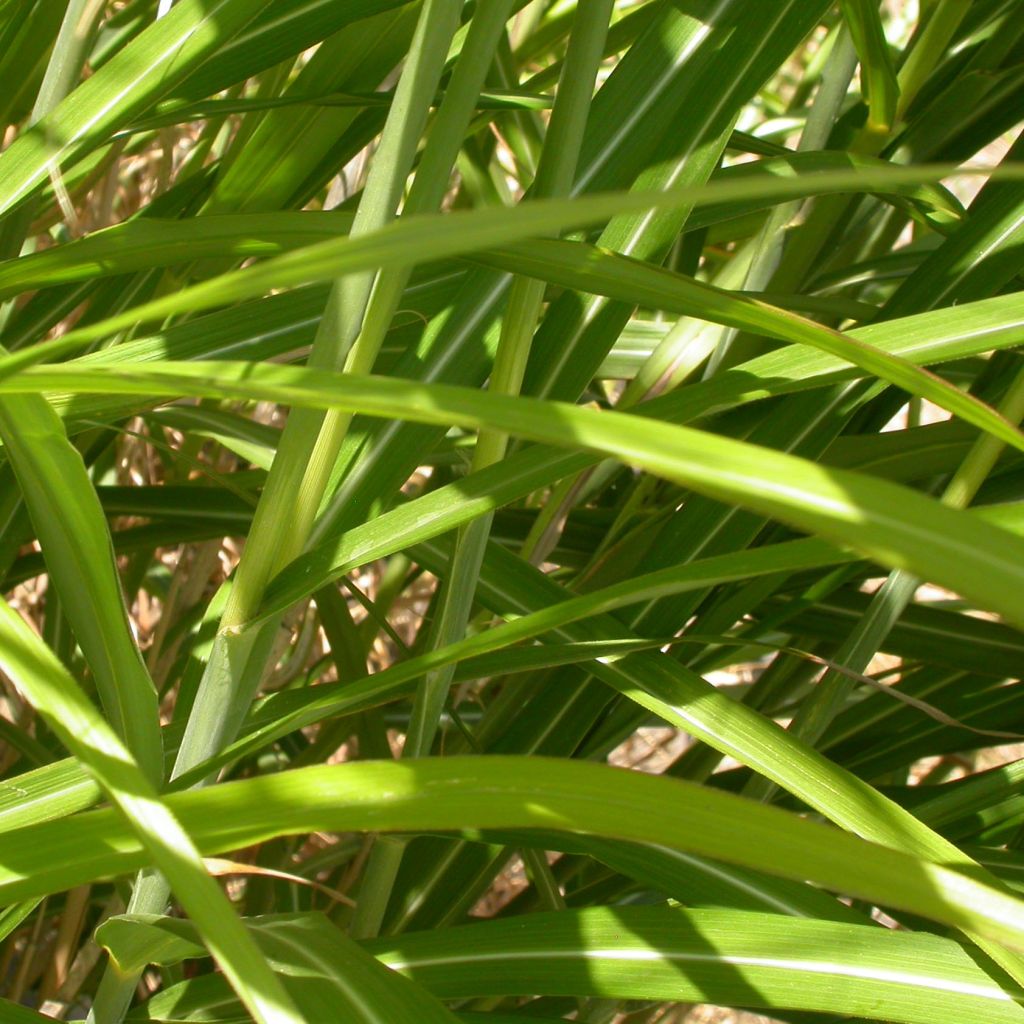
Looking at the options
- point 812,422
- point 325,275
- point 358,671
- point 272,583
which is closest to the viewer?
point 325,275

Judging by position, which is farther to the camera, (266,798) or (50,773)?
(50,773)

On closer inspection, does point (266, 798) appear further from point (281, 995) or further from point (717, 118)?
point (717, 118)

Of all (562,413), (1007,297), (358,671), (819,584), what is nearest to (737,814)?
(562,413)

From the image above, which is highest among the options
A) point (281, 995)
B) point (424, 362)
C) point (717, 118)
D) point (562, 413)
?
point (717, 118)

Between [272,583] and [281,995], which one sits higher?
[272,583]

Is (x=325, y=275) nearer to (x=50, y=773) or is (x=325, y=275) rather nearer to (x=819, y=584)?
(x=50, y=773)

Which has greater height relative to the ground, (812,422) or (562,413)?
(812,422)

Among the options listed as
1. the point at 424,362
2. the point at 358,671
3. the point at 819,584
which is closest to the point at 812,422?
the point at 819,584

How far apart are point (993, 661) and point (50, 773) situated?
18.4 inches

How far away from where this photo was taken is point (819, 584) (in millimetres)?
556

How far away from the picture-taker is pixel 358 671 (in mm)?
677

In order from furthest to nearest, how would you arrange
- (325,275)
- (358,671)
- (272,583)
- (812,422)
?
1. (358,671)
2. (812,422)
3. (272,583)
4. (325,275)

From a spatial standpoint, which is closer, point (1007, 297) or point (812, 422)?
point (1007, 297)

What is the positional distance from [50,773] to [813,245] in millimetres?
519
